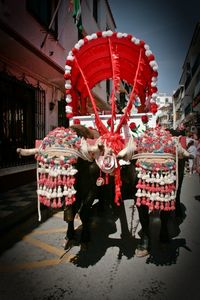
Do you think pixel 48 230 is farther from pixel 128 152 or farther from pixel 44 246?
pixel 128 152

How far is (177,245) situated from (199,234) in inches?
26.9

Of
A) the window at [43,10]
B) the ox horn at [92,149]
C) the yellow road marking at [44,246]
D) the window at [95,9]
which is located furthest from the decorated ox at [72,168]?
the window at [95,9]

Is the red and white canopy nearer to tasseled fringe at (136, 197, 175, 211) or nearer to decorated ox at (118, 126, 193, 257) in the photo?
decorated ox at (118, 126, 193, 257)

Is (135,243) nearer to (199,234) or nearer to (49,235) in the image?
(199,234)

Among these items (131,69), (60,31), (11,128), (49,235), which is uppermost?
→ (60,31)

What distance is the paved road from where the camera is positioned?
245cm

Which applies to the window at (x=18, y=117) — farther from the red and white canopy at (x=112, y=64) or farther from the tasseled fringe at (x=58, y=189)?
the tasseled fringe at (x=58, y=189)

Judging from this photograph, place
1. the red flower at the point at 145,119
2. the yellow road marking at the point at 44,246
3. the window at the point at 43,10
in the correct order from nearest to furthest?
the yellow road marking at the point at 44,246, the red flower at the point at 145,119, the window at the point at 43,10

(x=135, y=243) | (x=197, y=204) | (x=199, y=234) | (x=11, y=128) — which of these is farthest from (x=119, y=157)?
(x=11, y=128)

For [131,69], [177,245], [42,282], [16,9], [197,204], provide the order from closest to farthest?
[42,282]
[177,245]
[131,69]
[197,204]
[16,9]

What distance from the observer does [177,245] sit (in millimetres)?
3605

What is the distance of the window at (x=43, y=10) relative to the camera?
8091mm

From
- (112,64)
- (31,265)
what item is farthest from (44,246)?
(112,64)

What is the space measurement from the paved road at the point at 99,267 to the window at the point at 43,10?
22.9 feet
